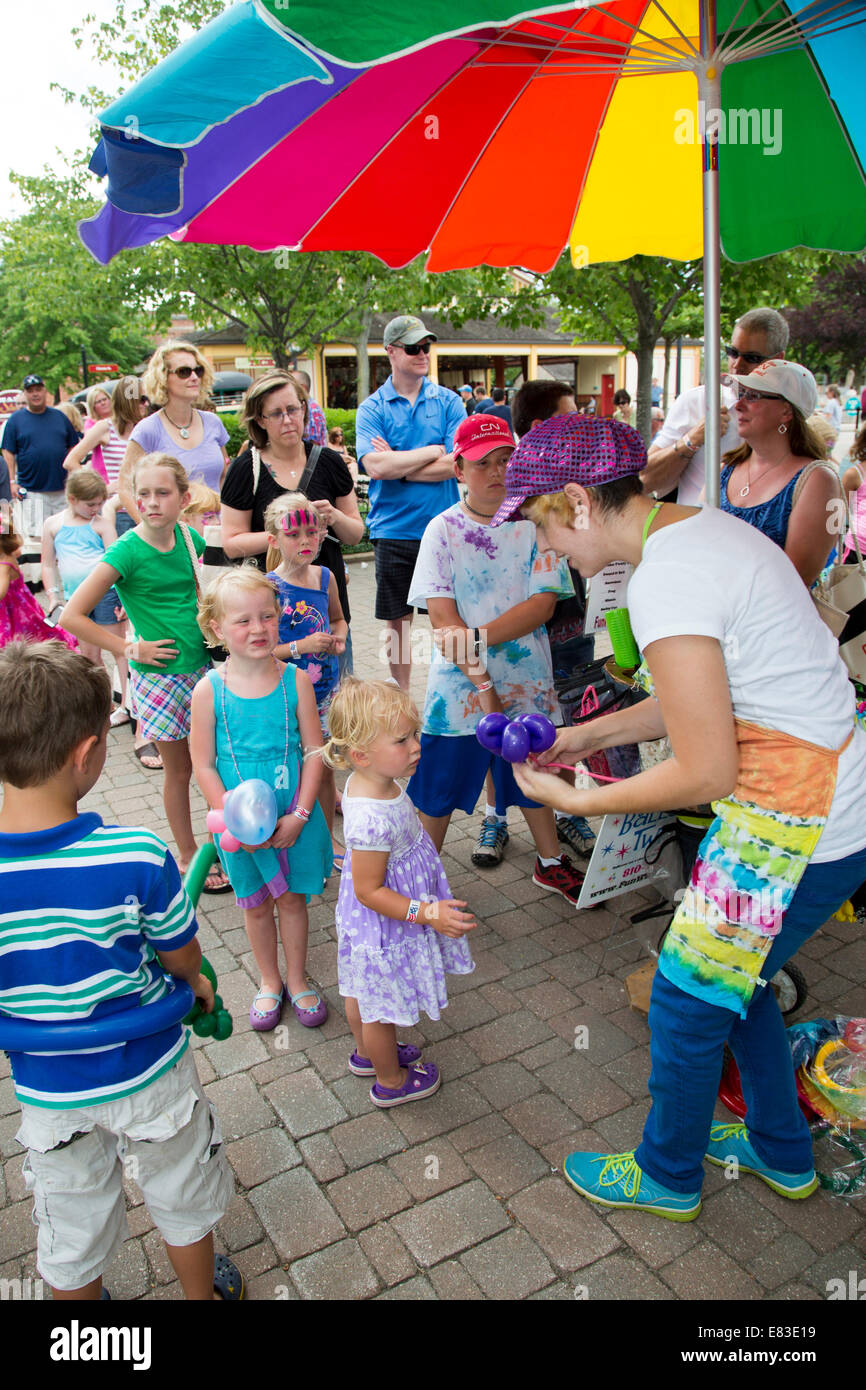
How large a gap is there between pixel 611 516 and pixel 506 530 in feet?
4.74

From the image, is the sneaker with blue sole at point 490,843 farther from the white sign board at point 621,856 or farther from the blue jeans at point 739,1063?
the blue jeans at point 739,1063

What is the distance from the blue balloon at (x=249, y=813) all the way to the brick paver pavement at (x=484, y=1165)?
0.94 metres

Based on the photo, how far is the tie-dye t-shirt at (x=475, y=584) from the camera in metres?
3.46

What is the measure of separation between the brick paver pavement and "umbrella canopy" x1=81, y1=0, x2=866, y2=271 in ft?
8.76

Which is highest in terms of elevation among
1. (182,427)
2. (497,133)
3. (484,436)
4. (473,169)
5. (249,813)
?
(497,133)

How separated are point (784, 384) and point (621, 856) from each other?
1879 mm

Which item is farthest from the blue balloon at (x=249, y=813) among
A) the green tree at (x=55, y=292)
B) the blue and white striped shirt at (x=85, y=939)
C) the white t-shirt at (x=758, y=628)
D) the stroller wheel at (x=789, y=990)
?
the green tree at (x=55, y=292)

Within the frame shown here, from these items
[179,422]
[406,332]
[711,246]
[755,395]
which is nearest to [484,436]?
[711,246]

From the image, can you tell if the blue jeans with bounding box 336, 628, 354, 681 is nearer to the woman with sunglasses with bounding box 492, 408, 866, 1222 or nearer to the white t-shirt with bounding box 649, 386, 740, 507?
the white t-shirt with bounding box 649, 386, 740, 507

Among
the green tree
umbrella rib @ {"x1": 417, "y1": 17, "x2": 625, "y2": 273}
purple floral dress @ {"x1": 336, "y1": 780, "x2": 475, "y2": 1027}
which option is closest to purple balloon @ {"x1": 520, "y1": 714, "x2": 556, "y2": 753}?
purple floral dress @ {"x1": 336, "y1": 780, "x2": 475, "y2": 1027}

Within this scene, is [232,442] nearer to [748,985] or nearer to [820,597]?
[820,597]

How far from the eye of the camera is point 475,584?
3.52m

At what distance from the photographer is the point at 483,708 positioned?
350 centimetres

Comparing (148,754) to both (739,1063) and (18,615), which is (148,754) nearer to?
(18,615)
